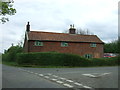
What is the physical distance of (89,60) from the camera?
109 feet

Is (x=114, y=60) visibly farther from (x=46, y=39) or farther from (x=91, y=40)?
(x=46, y=39)

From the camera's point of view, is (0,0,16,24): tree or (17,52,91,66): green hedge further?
(17,52,91,66): green hedge

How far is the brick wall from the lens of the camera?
40.5 metres

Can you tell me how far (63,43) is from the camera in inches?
1690

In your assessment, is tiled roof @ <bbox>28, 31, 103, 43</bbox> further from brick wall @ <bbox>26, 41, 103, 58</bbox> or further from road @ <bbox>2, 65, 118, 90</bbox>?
road @ <bbox>2, 65, 118, 90</bbox>

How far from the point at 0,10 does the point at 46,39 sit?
27178mm

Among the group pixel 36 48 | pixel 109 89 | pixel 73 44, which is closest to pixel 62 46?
pixel 73 44

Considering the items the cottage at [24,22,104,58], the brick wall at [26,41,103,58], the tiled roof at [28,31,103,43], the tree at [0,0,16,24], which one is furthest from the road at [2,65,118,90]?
the tiled roof at [28,31,103,43]

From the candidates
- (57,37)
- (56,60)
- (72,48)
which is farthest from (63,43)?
(56,60)

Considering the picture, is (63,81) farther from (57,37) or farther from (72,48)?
(57,37)

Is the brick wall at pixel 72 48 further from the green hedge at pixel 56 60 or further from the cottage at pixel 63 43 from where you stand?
the green hedge at pixel 56 60

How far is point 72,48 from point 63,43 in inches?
93.3

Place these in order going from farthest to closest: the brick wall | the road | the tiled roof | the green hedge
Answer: the tiled roof
the brick wall
the green hedge
the road

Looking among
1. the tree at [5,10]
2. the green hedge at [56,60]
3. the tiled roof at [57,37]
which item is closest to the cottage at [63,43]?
the tiled roof at [57,37]
